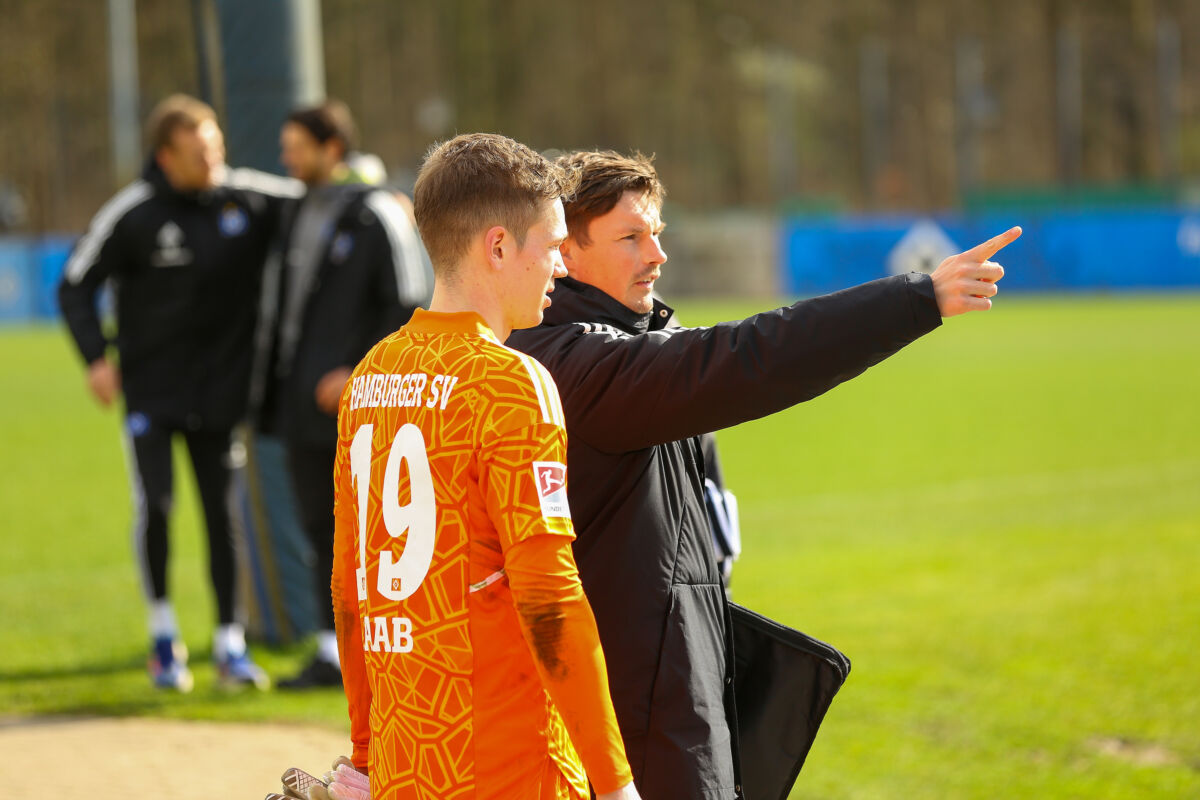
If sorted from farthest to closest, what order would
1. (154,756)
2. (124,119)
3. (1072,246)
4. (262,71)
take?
1. (1072,246)
2. (124,119)
3. (262,71)
4. (154,756)

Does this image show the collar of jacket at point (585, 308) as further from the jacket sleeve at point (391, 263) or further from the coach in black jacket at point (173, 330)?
the coach in black jacket at point (173, 330)

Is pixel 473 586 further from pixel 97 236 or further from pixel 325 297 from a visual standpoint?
pixel 97 236

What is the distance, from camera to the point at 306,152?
595cm

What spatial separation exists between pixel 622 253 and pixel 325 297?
335cm

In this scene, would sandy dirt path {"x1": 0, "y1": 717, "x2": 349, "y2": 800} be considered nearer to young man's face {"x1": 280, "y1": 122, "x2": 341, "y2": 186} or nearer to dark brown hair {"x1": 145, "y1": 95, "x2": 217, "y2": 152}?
young man's face {"x1": 280, "y1": 122, "x2": 341, "y2": 186}

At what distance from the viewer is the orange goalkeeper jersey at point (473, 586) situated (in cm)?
214

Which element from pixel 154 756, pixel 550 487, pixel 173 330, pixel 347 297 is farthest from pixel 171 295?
pixel 550 487

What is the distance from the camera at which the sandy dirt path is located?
4691 millimetres

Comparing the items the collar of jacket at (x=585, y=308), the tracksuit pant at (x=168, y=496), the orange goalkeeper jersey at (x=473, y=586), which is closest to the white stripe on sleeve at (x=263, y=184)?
the tracksuit pant at (x=168, y=496)

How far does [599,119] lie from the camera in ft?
202

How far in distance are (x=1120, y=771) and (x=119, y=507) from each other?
326 inches

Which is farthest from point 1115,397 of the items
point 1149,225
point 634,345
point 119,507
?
point 1149,225

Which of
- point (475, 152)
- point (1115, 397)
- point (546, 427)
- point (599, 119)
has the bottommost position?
point (1115, 397)

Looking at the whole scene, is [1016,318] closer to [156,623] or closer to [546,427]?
[156,623]
